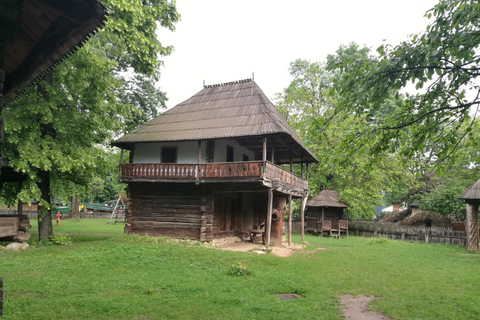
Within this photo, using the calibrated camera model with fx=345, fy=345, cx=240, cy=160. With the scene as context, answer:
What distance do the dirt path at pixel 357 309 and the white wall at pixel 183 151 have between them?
11009 mm

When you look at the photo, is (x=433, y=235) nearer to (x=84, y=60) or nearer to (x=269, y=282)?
(x=269, y=282)

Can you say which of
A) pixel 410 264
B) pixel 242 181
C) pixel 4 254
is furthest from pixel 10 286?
pixel 410 264

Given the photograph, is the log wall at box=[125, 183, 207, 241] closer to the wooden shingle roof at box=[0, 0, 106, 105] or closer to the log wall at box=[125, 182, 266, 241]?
the log wall at box=[125, 182, 266, 241]

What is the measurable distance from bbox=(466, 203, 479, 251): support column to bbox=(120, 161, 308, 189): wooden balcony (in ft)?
35.1

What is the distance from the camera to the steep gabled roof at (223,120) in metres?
16.7

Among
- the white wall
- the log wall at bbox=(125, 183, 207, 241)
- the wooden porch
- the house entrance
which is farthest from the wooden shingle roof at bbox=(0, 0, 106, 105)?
the wooden porch

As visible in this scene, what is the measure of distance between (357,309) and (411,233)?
20545 millimetres

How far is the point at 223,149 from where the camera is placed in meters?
18.8

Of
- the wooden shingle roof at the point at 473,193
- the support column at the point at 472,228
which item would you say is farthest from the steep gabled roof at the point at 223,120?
the support column at the point at 472,228

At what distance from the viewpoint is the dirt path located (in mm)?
7059

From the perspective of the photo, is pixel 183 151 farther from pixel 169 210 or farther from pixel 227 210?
pixel 227 210

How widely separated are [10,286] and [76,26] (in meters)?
7.25

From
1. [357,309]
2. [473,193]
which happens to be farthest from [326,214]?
[357,309]

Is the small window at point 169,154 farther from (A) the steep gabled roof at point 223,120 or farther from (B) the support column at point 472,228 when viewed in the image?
(B) the support column at point 472,228
